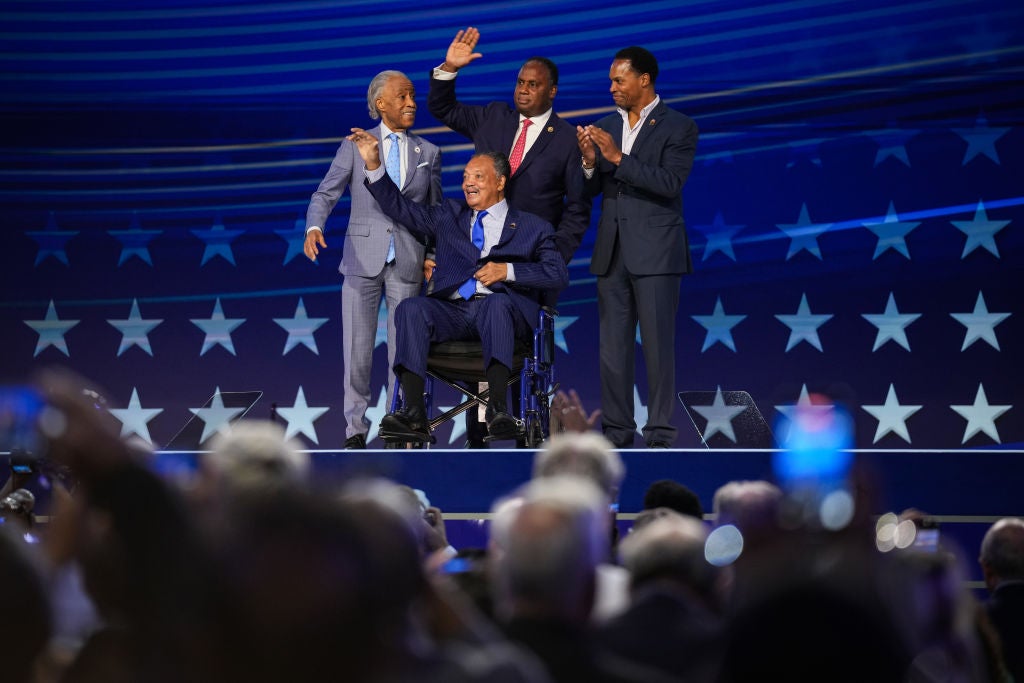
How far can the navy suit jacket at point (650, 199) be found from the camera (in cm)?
451

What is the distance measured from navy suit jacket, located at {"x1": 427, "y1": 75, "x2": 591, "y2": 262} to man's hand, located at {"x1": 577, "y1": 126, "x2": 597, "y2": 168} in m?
0.25

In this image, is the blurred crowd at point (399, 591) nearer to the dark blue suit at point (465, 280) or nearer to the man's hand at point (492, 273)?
the dark blue suit at point (465, 280)

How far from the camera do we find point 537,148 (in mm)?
4797

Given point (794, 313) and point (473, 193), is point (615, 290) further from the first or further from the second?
point (794, 313)

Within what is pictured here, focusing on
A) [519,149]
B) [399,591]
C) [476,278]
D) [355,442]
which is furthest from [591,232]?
[399,591]

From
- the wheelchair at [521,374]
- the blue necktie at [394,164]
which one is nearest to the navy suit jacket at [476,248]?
the wheelchair at [521,374]

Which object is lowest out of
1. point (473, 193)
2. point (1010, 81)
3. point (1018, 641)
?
point (1018, 641)

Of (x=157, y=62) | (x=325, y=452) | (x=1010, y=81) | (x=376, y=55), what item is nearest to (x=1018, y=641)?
(x=325, y=452)

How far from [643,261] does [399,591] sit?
3.45 metres

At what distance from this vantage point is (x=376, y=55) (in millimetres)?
6262

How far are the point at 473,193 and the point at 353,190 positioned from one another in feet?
1.93

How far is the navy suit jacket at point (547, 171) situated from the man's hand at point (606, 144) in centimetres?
34

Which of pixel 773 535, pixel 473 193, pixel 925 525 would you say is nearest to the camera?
pixel 773 535

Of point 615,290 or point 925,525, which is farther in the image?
point 615,290
